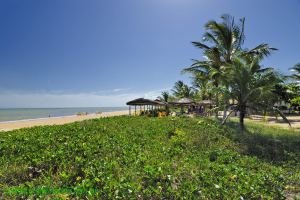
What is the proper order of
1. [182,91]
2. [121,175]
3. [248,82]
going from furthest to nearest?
[182,91], [248,82], [121,175]

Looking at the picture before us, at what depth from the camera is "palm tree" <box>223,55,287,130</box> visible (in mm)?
11544

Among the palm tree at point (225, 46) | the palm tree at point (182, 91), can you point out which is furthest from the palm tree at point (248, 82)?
the palm tree at point (182, 91)

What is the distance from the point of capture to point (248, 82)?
11.9 metres

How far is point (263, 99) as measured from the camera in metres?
11.5

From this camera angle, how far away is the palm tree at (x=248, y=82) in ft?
37.9

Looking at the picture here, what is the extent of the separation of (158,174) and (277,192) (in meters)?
1.89

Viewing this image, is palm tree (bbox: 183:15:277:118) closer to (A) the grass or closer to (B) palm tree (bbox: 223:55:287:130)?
(B) palm tree (bbox: 223:55:287:130)

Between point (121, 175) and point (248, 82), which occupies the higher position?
point (248, 82)

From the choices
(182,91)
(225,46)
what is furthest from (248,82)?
(182,91)

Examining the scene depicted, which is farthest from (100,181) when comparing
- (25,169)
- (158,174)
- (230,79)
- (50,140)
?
(230,79)

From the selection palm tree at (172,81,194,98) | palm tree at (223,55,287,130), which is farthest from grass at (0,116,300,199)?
palm tree at (172,81,194,98)

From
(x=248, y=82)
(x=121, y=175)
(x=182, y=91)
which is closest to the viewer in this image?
(x=121, y=175)

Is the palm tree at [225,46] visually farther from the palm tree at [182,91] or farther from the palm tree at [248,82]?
the palm tree at [182,91]

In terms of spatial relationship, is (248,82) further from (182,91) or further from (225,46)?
(182,91)
